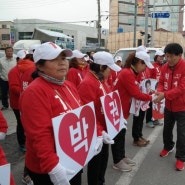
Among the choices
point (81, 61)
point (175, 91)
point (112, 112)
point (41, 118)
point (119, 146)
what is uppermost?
point (81, 61)

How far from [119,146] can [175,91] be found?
1.15 m

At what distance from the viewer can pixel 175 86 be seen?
430 cm

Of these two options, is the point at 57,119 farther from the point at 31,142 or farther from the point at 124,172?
the point at 124,172

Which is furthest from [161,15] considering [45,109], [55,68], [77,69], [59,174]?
[59,174]

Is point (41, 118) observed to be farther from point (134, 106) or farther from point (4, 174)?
point (134, 106)

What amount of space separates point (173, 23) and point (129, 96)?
9925 cm

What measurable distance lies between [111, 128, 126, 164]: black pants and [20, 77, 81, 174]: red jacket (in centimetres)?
195

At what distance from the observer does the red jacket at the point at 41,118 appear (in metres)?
2.04

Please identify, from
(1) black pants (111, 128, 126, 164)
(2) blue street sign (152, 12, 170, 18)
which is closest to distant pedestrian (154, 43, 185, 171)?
(1) black pants (111, 128, 126, 164)

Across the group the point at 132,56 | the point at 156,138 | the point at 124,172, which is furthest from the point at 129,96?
the point at 156,138

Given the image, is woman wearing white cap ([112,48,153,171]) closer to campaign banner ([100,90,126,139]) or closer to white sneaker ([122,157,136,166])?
white sneaker ([122,157,136,166])

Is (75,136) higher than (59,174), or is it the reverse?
(75,136)

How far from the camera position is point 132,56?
438 centimetres

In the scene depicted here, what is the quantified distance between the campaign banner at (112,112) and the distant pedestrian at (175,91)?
3.48ft
